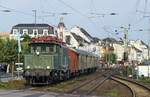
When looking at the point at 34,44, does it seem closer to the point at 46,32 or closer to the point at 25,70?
the point at 25,70

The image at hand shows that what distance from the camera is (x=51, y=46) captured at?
3791cm

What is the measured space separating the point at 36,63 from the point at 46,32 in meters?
99.4

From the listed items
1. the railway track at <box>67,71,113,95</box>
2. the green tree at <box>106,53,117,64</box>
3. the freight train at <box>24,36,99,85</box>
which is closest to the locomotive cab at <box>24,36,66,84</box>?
the freight train at <box>24,36,99,85</box>

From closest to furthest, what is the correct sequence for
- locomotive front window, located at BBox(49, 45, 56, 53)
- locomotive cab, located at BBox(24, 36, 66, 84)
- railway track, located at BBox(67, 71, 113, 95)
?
railway track, located at BBox(67, 71, 113, 95) → locomotive cab, located at BBox(24, 36, 66, 84) → locomotive front window, located at BBox(49, 45, 56, 53)

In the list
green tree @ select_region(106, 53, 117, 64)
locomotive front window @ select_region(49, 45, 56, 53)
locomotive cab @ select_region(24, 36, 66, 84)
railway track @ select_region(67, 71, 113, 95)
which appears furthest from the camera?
green tree @ select_region(106, 53, 117, 64)

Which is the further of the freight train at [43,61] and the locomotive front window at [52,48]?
the locomotive front window at [52,48]

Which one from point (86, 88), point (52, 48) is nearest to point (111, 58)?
point (52, 48)

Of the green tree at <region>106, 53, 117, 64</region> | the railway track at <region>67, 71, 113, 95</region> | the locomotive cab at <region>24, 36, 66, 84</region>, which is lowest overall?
the railway track at <region>67, 71, 113, 95</region>

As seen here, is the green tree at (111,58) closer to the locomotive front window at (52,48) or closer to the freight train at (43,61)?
the freight train at (43,61)

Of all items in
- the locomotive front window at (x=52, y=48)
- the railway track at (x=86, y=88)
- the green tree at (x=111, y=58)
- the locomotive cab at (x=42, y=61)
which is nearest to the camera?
the railway track at (x=86, y=88)

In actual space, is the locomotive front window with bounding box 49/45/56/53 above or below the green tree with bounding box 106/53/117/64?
below

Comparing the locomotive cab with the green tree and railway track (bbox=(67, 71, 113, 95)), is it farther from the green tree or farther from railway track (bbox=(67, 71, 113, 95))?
the green tree

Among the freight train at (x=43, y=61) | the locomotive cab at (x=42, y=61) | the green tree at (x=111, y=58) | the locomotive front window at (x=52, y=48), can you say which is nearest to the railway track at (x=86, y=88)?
the freight train at (x=43, y=61)

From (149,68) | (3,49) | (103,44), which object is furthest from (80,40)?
(149,68)
